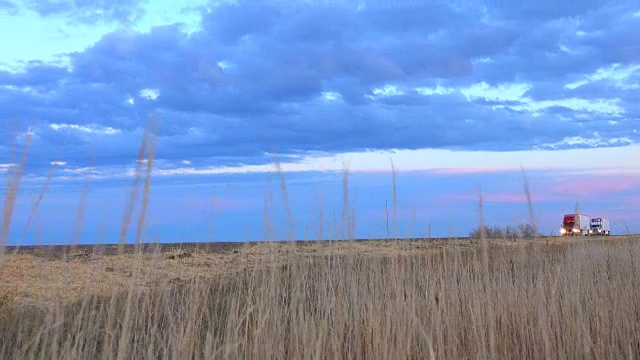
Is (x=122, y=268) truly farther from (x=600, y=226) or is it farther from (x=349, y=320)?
(x=600, y=226)

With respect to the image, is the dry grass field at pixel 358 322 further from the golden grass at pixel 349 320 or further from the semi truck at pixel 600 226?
the semi truck at pixel 600 226

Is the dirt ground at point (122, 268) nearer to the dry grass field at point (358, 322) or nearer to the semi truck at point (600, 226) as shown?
the dry grass field at point (358, 322)

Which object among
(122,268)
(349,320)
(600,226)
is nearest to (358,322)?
(349,320)

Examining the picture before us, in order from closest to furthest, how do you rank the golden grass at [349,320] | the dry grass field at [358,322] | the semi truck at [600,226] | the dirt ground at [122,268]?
the golden grass at [349,320] → the dry grass field at [358,322] → the dirt ground at [122,268] → the semi truck at [600,226]

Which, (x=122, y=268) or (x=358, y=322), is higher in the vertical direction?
(x=122, y=268)

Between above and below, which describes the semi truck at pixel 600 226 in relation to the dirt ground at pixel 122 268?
above

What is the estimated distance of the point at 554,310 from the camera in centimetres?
430

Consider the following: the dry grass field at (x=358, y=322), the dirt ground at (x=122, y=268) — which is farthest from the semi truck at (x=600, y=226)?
the dry grass field at (x=358, y=322)

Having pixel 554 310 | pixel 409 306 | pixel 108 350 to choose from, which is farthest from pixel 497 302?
pixel 108 350

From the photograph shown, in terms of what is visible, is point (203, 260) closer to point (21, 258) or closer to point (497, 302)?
point (21, 258)

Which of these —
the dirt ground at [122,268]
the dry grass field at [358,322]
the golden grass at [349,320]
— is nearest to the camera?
the golden grass at [349,320]

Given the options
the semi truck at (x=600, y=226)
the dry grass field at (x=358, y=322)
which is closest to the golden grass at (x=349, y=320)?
the dry grass field at (x=358, y=322)

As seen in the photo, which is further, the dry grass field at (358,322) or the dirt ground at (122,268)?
the dirt ground at (122,268)

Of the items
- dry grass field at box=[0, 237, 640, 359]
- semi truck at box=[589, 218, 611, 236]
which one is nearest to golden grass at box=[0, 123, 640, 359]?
dry grass field at box=[0, 237, 640, 359]
